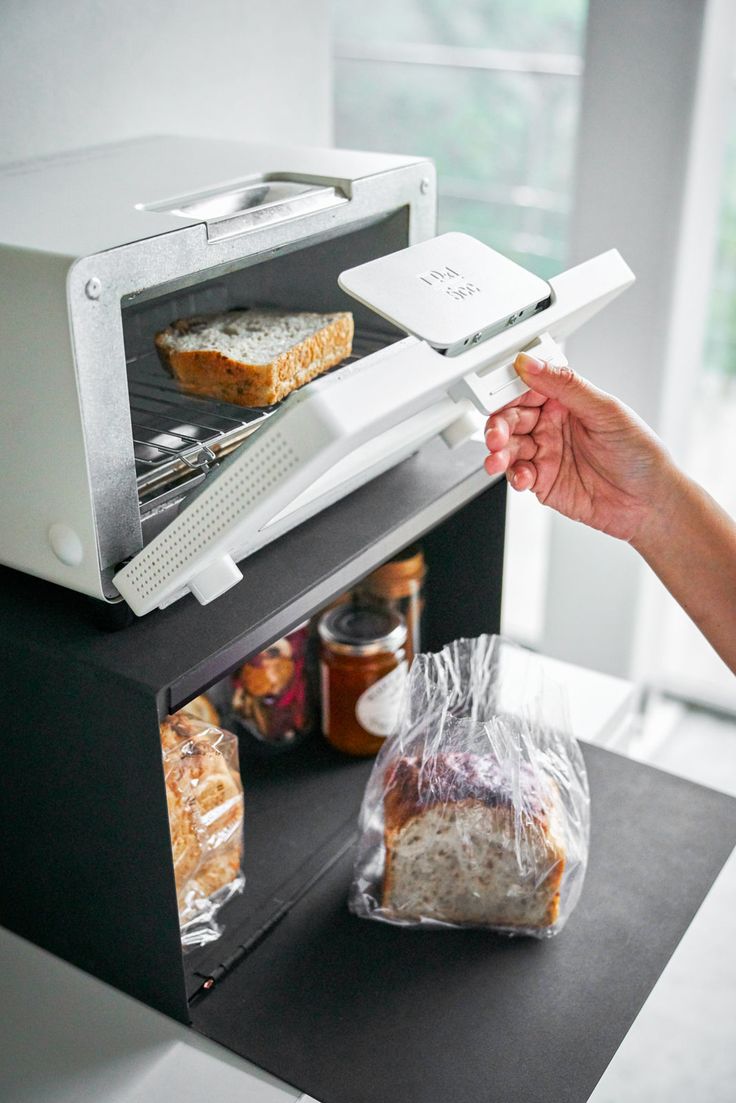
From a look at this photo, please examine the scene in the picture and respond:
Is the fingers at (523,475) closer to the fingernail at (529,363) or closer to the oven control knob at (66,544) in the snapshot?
the fingernail at (529,363)

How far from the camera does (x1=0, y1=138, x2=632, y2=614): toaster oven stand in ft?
2.26

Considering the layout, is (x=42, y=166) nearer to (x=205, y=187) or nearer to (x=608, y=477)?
(x=205, y=187)

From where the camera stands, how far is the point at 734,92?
1.85m

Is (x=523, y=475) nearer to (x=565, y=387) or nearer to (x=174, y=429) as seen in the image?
(x=565, y=387)

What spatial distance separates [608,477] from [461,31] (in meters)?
2.30

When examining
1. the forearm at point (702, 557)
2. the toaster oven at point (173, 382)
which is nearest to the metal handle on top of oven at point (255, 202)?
the toaster oven at point (173, 382)

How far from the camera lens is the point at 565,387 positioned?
93cm

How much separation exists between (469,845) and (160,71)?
963 millimetres

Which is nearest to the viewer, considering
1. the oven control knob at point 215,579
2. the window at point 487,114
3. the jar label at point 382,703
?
the oven control knob at point 215,579

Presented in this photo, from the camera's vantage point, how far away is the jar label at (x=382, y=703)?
1.17 meters

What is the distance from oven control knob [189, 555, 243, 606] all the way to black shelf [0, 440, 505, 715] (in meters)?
0.05

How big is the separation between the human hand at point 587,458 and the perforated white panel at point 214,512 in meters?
0.37

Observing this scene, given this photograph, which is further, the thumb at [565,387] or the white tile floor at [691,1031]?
the white tile floor at [691,1031]

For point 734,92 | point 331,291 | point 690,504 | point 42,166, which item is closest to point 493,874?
point 690,504
